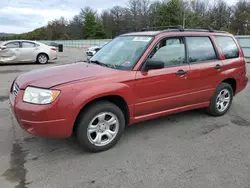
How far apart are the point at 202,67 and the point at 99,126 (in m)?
2.18

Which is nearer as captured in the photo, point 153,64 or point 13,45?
point 153,64

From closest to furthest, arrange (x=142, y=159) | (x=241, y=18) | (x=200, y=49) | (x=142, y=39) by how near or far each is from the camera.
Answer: (x=142, y=159) → (x=142, y=39) → (x=200, y=49) → (x=241, y=18)

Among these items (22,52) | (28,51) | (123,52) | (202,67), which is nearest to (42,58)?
(28,51)

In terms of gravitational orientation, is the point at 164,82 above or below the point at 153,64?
below

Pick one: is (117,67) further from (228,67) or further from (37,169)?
(228,67)

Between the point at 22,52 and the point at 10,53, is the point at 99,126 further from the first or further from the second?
the point at 10,53

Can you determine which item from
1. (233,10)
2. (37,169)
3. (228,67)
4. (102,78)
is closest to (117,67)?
(102,78)

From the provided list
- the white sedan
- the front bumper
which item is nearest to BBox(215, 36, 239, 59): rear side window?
the front bumper

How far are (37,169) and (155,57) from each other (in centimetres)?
232

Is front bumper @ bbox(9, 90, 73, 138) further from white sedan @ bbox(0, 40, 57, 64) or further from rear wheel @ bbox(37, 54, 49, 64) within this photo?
rear wheel @ bbox(37, 54, 49, 64)

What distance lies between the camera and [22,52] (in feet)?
41.9

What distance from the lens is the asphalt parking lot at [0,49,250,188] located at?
9.02 feet

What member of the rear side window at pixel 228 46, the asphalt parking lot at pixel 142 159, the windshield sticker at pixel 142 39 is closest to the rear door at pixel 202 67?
the rear side window at pixel 228 46

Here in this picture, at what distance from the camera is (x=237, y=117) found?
4.90 meters
